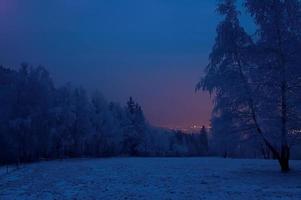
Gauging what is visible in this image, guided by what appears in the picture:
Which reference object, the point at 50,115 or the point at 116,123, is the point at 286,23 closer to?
the point at 50,115

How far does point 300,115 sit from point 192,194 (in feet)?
46.3

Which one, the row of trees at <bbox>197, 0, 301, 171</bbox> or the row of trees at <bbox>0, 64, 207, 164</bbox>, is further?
the row of trees at <bbox>0, 64, 207, 164</bbox>

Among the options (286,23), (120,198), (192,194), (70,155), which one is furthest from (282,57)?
(70,155)

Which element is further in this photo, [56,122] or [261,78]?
[56,122]

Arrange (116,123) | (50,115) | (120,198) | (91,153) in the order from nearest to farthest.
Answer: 1. (120,198)
2. (50,115)
3. (91,153)
4. (116,123)

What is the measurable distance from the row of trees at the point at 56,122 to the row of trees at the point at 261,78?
3502 centimetres

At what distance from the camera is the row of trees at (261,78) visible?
1293 inches

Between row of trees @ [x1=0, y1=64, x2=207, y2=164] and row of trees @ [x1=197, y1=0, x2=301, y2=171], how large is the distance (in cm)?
3502

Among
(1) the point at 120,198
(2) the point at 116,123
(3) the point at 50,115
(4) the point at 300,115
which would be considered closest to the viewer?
(1) the point at 120,198

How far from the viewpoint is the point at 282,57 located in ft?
108

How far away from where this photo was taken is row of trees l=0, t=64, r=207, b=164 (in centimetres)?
6900

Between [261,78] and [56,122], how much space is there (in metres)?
54.6

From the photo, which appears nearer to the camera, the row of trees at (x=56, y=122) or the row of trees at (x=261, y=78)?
the row of trees at (x=261, y=78)

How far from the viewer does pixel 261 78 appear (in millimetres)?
33281
